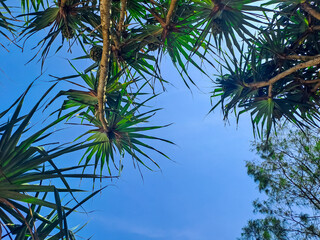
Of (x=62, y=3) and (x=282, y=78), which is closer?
(x=62, y=3)

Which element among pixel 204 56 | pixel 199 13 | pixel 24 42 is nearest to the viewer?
pixel 199 13

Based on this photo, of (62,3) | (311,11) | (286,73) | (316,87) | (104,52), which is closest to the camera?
(104,52)

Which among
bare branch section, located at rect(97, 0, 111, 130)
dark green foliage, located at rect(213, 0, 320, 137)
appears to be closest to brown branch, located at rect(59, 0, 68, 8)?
bare branch section, located at rect(97, 0, 111, 130)

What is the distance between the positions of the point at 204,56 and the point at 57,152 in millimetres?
1361

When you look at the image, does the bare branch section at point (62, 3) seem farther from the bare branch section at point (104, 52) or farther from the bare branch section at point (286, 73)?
the bare branch section at point (286, 73)

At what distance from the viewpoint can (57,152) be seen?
3.98ft

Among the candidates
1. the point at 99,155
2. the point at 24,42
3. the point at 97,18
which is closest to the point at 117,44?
the point at 97,18

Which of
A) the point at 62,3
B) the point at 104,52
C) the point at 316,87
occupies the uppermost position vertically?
the point at 316,87

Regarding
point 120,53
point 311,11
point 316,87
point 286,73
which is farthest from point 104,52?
point 316,87

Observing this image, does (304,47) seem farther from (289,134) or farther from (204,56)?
(289,134)

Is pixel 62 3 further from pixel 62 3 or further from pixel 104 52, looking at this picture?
pixel 104 52

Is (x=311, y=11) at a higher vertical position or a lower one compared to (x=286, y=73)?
higher

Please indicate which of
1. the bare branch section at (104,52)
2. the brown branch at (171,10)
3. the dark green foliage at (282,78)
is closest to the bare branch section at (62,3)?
the bare branch section at (104,52)

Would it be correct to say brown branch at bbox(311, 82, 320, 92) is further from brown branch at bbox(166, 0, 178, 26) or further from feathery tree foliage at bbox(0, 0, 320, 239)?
brown branch at bbox(166, 0, 178, 26)
